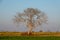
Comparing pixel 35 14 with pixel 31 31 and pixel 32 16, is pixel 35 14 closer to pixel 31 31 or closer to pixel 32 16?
pixel 32 16

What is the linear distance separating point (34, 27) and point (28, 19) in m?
2.25

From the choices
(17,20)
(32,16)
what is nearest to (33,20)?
(32,16)

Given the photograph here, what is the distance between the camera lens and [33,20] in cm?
3897

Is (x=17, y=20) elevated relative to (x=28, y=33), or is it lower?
elevated

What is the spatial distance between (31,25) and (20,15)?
311 centimetres

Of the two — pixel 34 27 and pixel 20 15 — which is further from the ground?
pixel 20 15

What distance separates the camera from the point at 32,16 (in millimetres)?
39156

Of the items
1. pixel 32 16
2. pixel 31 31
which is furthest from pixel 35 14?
pixel 31 31

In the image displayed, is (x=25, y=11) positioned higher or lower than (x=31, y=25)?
higher

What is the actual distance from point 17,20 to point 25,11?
2604 mm

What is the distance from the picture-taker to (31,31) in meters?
40.7

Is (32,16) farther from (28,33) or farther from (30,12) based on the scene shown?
(28,33)

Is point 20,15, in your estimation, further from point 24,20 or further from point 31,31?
point 31,31

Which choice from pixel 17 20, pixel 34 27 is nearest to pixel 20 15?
pixel 17 20
